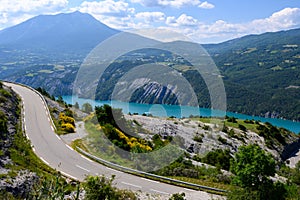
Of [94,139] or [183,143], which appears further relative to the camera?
[183,143]

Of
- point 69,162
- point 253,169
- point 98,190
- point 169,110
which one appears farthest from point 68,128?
point 169,110

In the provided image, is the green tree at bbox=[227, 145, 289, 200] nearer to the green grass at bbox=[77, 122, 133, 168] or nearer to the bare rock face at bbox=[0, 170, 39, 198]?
the green grass at bbox=[77, 122, 133, 168]

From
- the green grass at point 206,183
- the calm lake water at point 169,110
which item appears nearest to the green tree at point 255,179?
the green grass at point 206,183

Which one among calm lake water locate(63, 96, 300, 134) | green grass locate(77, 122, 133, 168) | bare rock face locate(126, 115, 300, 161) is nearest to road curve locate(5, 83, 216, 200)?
green grass locate(77, 122, 133, 168)

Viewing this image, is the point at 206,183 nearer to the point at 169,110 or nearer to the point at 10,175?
the point at 10,175

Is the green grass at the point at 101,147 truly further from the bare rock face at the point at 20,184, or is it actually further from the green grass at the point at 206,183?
the bare rock face at the point at 20,184

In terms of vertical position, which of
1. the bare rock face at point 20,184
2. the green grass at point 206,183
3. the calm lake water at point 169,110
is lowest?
the calm lake water at point 169,110

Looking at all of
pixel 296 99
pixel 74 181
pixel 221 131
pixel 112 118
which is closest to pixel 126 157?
pixel 74 181

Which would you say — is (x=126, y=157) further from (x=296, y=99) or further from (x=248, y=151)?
(x=296, y=99)
